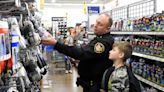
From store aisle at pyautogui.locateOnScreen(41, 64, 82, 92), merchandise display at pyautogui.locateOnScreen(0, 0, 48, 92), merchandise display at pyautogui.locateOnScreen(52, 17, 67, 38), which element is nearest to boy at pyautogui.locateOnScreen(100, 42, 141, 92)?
merchandise display at pyautogui.locateOnScreen(0, 0, 48, 92)

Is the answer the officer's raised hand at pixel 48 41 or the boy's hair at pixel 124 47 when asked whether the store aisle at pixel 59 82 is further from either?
the officer's raised hand at pixel 48 41

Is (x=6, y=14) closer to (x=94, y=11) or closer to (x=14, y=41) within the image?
(x=14, y=41)

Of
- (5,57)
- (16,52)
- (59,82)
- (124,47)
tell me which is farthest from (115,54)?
(59,82)

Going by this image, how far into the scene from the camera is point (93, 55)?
2697 mm

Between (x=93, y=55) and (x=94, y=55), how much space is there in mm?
10

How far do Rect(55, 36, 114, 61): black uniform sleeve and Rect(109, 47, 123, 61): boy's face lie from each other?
8cm

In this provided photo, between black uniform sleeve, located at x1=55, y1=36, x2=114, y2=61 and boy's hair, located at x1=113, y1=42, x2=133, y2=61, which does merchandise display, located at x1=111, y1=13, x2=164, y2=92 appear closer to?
boy's hair, located at x1=113, y1=42, x2=133, y2=61

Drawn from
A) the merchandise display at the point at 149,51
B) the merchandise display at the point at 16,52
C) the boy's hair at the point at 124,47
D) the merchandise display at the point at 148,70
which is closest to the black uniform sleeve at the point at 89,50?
the boy's hair at the point at 124,47

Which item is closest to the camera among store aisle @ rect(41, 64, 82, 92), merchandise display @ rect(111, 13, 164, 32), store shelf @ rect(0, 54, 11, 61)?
store shelf @ rect(0, 54, 11, 61)

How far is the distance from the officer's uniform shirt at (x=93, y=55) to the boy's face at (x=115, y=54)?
0.27 ft

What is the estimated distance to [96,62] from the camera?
2764 mm

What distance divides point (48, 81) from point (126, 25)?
448 centimetres

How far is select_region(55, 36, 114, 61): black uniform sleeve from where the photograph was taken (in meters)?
2.65

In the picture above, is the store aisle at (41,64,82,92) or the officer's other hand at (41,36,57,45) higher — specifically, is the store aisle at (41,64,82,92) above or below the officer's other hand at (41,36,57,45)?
below
